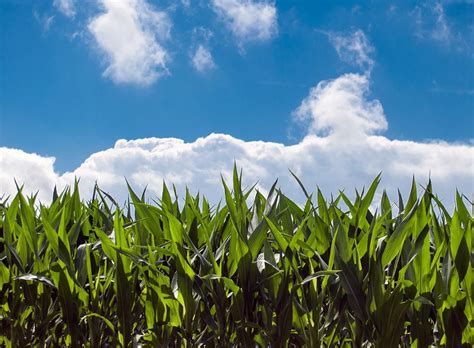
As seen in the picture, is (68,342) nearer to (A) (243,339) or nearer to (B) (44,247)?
(B) (44,247)

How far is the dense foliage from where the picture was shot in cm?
153

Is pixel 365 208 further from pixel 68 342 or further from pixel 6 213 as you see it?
pixel 6 213

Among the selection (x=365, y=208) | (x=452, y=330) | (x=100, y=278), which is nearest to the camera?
(x=452, y=330)

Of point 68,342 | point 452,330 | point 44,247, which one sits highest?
point 44,247

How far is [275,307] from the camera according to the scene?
1635 mm

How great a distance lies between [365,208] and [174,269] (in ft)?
2.02

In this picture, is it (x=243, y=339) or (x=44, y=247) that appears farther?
(x=44, y=247)

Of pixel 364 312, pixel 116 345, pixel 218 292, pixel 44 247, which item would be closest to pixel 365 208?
pixel 364 312

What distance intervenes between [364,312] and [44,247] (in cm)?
112

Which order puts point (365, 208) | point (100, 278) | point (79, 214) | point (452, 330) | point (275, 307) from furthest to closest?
point (79, 214) → point (100, 278) → point (365, 208) → point (275, 307) → point (452, 330)

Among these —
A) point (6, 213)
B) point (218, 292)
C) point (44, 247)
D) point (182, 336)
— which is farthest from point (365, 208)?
point (6, 213)

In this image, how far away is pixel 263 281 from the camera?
63.1 inches

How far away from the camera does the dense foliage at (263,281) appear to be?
1.53 meters

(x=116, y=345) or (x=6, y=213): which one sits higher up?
(x=6, y=213)
